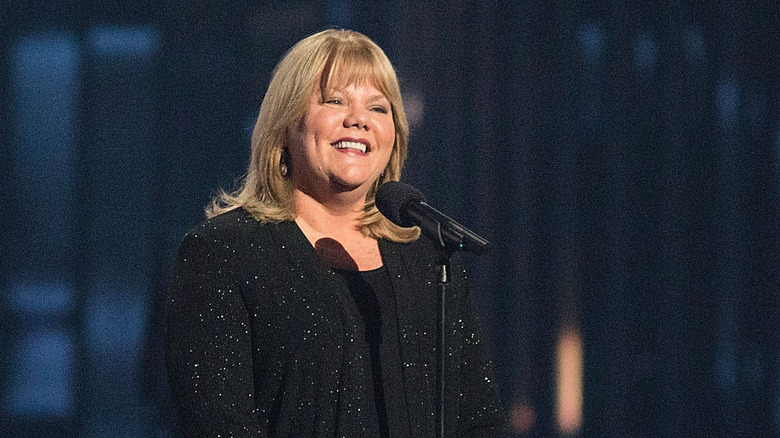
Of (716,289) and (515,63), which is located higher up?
(515,63)

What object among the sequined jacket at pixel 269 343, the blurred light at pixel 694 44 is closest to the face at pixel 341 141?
the sequined jacket at pixel 269 343

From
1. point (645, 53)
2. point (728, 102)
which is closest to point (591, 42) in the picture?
point (645, 53)

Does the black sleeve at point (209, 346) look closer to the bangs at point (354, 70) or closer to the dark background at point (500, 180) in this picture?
the bangs at point (354, 70)

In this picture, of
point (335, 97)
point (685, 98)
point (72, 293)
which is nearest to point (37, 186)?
point (72, 293)

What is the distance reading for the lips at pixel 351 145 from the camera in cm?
188

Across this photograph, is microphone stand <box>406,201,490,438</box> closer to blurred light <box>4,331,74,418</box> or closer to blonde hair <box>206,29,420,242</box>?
blonde hair <box>206,29,420,242</box>

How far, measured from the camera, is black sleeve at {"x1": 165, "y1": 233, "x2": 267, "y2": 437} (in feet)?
5.51

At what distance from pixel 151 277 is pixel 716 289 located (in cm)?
178

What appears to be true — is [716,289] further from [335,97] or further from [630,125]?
[335,97]

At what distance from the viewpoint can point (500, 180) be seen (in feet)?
8.95

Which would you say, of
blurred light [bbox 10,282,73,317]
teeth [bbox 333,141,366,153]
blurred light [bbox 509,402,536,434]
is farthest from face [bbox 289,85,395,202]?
blurred light [bbox 509,402,536,434]

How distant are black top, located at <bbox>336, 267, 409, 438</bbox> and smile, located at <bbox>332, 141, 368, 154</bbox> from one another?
0.25 m

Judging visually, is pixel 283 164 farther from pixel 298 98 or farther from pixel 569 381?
pixel 569 381

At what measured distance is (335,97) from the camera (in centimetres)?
188
